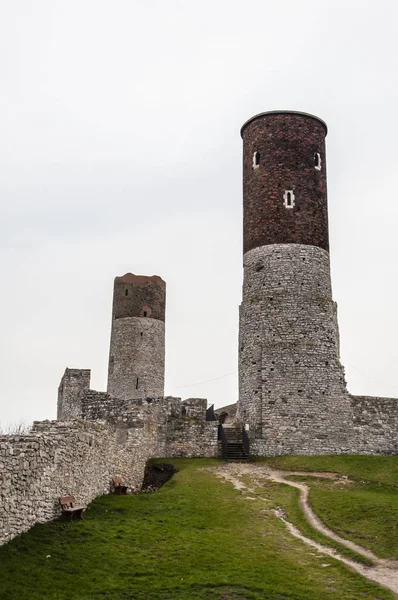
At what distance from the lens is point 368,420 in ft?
109

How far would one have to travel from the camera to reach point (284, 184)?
35.8 meters

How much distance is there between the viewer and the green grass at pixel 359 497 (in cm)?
1861

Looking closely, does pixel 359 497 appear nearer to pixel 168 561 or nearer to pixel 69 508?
pixel 168 561

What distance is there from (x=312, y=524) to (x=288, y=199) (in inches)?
785

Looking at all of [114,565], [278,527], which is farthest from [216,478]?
[114,565]

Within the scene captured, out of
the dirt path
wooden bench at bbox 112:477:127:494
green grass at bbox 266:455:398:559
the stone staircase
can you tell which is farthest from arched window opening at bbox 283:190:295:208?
wooden bench at bbox 112:477:127:494

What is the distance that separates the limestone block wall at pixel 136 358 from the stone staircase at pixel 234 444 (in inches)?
771

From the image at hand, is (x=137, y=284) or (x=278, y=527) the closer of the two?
(x=278, y=527)

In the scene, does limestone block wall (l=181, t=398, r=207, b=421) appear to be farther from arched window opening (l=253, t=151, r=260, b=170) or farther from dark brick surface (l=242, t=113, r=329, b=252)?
arched window opening (l=253, t=151, r=260, b=170)

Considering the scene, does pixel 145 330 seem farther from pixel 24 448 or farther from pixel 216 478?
pixel 24 448

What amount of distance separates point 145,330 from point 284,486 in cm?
3049

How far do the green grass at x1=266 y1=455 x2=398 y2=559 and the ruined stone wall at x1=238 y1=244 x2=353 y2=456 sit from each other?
176 centimetres

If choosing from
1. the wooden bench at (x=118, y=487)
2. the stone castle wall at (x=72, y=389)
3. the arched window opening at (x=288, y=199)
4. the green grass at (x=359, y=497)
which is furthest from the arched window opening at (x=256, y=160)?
the wooden bench at (x=118, y=487)

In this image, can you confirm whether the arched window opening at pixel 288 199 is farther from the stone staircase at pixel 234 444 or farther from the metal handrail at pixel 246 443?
the metal handrail at pixel 246 443
